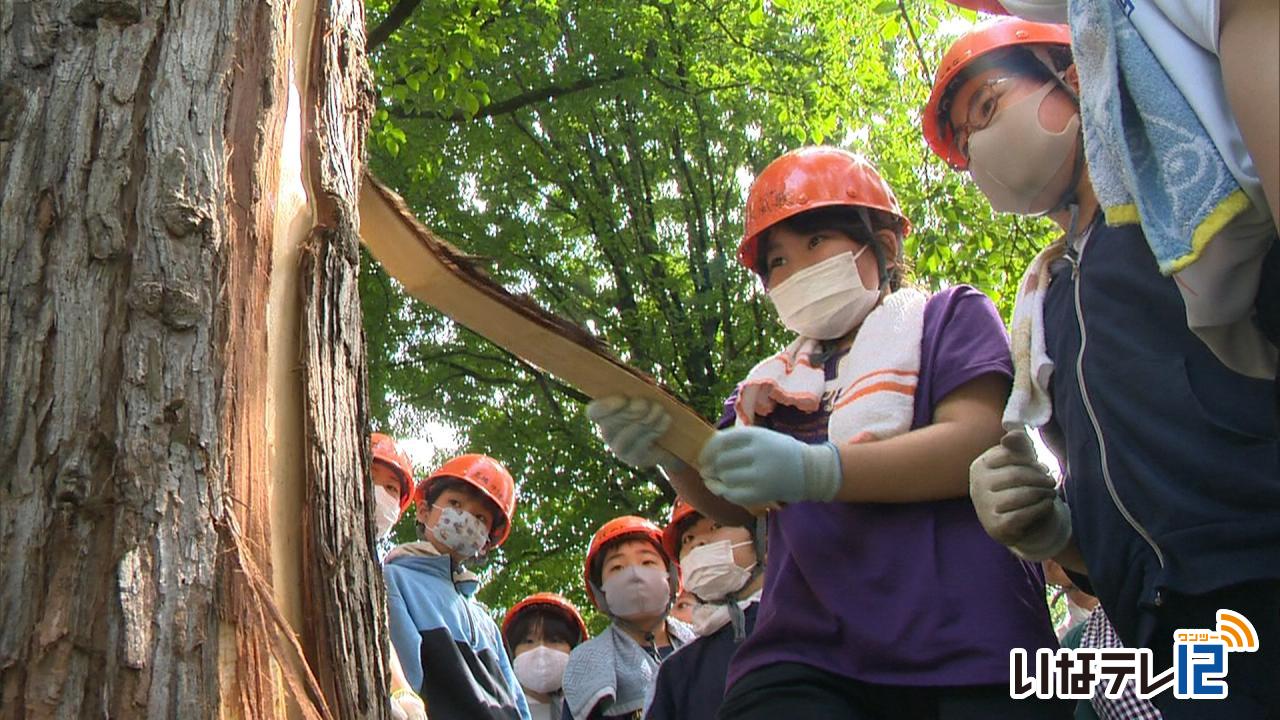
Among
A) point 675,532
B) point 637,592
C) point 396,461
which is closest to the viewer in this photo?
point 675,532

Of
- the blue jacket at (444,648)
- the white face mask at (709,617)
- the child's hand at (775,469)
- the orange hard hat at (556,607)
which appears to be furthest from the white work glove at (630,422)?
the orange hard hat at (556,607)

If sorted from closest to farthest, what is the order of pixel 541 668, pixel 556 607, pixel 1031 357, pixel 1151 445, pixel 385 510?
pixel 1151 445 → pixel 1031 357 → pixel 385 510 → pixel 541 668 → pixel 556 607

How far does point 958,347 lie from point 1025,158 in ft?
1.21

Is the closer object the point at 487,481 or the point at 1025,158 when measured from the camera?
the point at 1025,158

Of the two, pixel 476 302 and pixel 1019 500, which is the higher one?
pixel 476 302

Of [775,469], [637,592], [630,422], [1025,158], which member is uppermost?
[1025,158]

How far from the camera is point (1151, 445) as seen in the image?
5.76ft

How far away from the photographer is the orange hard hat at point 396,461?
17.9 feet

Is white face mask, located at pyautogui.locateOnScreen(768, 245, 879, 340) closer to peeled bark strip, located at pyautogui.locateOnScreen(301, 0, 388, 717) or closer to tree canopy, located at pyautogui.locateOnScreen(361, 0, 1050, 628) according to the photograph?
peeled bark strip, located at pyautogui.locateOnScreen(301, 0, 388, 717)

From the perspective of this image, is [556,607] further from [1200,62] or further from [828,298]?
[1200,62]

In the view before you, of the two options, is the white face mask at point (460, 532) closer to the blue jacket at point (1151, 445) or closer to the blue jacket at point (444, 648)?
the blue jacket at point (444, 648)

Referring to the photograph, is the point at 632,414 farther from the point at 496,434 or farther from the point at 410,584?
the point at 496,434

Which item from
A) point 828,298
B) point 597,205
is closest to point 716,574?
point 828,298

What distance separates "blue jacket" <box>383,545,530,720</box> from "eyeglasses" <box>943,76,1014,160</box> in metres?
2.69
